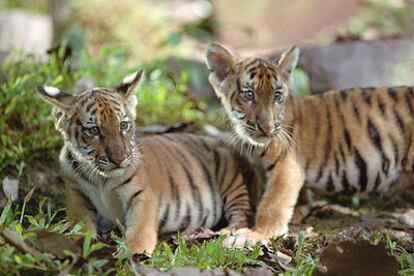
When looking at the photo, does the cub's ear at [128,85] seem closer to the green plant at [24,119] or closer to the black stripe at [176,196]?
the black stripe at [176,196]

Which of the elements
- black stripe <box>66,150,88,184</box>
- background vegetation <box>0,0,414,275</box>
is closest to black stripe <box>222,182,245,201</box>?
background vegetation <box>0,0,414,275</box>

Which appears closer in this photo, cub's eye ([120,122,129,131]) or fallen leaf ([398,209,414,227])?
cub's eye ([120,122,129,131])

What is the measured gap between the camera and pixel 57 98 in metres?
4.72

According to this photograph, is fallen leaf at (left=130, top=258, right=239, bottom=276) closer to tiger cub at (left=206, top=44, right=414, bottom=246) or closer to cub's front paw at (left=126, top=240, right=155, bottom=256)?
cub's front paw at (left=126, top=240, right=155, bottom=256)

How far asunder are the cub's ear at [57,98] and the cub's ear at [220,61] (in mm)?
1363

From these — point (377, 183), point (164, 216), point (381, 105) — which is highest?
point (381, 105)

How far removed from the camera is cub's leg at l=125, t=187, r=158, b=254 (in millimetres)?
4699

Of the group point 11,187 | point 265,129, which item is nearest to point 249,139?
point 265,129

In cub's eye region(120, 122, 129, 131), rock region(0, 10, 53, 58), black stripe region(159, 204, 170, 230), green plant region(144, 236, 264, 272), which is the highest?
cub's eye region(120, 122, 129, 131)

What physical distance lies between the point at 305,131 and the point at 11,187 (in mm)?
2254

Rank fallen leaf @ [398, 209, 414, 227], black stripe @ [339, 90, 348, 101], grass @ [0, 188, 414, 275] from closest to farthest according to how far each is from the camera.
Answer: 1. grass @ [0, 188, 414, 275]
2. fallen leaf @ [398, 209, 414, 227]
3. black stripe @ [339, 90, 348, 101]

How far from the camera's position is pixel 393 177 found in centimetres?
606

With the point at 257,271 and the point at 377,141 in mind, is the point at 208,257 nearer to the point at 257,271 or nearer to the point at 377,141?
the point at 257,271

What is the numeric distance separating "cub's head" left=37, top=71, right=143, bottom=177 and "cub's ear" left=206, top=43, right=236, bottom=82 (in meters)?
1.10
